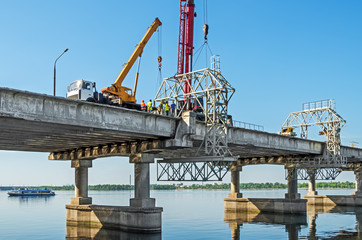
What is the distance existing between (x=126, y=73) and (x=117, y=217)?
1834 cm

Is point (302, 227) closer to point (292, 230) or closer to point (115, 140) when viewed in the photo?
point (292, 230)

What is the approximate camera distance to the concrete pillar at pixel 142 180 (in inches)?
1658

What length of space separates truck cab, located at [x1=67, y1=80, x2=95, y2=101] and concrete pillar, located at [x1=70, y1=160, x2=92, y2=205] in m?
12.5

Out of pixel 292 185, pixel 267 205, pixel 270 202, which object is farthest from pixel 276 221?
pixel 292 185

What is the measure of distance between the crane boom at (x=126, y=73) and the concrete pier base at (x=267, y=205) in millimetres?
28053

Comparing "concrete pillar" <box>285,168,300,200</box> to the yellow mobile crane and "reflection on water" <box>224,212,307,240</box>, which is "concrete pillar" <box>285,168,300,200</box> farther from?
the yellow mobile crane

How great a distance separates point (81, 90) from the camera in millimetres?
41031

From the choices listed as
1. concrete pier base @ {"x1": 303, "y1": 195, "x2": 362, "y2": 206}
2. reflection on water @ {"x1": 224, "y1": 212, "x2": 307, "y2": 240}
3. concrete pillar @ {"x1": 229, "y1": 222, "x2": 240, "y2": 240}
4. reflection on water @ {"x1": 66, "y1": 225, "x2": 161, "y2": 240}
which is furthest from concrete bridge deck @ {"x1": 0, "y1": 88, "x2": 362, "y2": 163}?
concrete pier base @ {"x1": 303, "y1": 195, "x2": 362, "y2": 206}

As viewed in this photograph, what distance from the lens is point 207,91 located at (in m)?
42.9

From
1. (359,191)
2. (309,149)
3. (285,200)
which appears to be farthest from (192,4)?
(359,191)

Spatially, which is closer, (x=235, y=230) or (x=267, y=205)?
(x=235, y=230)

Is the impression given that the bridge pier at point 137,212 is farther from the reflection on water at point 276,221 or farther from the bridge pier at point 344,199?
the bridge pier at point 344,199

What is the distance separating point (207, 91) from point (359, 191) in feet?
198

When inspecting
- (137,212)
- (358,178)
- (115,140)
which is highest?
(115,140)
